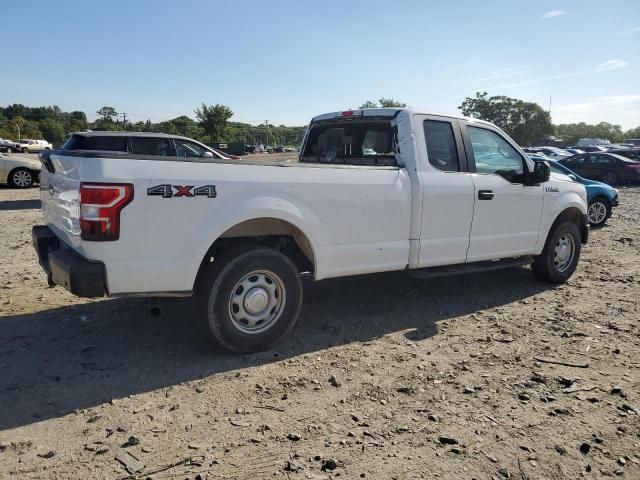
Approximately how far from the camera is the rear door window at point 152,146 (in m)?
11.0

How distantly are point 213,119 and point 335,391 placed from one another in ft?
216

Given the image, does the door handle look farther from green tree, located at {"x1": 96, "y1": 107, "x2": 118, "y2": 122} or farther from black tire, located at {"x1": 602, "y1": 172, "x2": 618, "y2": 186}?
green tree, located at {"x1": 96, "y1": 107, "x2": 118, "y2": 122}

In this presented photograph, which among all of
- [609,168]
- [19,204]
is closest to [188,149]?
[19,204]

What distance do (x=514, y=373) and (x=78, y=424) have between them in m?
3.09

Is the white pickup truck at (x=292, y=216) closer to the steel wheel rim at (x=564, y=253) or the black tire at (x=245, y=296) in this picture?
the black tire at (x=245, y=296)

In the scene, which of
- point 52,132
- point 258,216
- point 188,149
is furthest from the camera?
point 52,132

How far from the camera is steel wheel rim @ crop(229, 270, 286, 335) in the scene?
406cm

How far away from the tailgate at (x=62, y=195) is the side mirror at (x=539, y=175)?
4.73 meters

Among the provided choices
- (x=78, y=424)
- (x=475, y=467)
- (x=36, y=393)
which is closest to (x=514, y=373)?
(x=475, y=467)

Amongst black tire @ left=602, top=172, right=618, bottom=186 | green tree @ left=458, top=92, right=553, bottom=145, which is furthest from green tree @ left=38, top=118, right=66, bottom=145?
black tire @ left=602, top=172, right=618, bottom=186

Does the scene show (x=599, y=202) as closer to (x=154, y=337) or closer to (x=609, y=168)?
(x=154, y=337)

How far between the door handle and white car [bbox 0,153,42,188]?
50.2ft

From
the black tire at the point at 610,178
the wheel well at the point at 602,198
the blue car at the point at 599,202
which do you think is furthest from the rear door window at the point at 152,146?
the black tire at the point at 610,178

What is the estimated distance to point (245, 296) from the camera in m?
4.07
